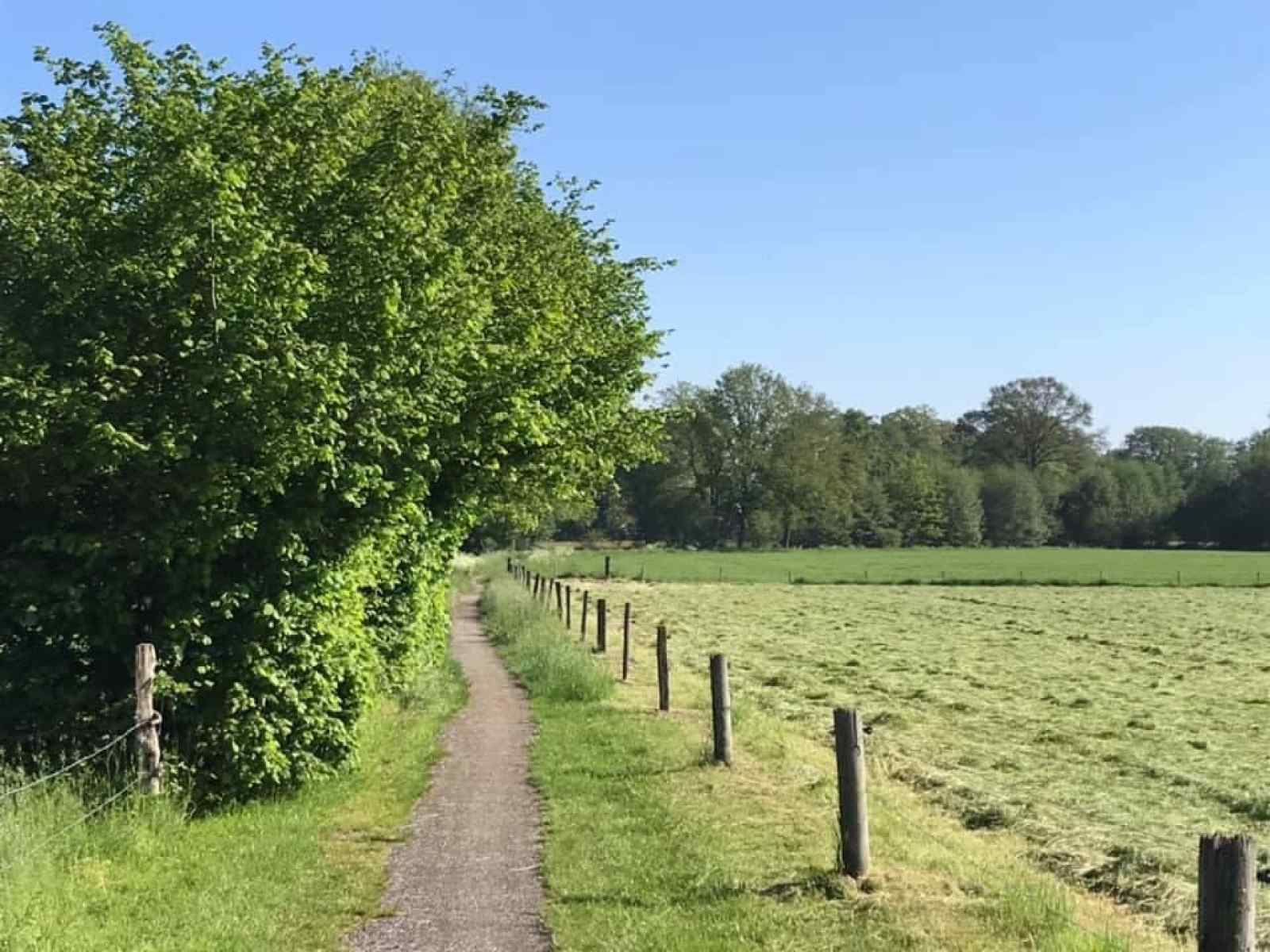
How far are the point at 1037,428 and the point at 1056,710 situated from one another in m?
147

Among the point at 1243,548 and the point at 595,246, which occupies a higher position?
the point at 595,246

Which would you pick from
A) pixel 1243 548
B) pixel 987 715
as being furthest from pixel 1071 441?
pixel 987 715

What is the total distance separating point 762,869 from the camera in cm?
856

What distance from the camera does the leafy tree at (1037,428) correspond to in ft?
512

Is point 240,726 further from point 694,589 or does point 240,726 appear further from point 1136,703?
point 694,589

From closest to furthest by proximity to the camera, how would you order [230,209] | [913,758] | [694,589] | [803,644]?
1. [230,209]
2. [913,758]
3. [803,644]
4. [694,589]

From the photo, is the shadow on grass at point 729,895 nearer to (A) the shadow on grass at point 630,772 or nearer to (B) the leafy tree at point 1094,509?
(A) the shadow on grass at point 630,772

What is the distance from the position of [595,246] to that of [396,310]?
17696 mm

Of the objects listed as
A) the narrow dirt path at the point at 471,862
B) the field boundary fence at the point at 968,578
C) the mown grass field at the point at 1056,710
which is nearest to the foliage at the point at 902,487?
the field boundary fence at the point at 968,578

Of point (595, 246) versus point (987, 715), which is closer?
point (987, 715)

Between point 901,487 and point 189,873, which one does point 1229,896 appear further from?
point 901,487

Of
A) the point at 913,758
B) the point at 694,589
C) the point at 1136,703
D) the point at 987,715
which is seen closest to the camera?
the point at 913,758

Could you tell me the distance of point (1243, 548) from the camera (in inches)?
4904

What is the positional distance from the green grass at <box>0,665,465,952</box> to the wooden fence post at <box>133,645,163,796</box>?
44cm
